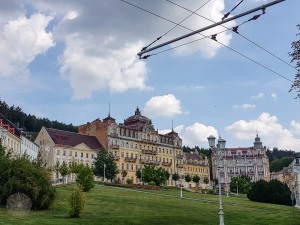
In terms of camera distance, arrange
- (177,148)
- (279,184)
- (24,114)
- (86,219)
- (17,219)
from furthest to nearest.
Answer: (24,114)
(177,148)
(279,184)
(86,219)
(17,219)

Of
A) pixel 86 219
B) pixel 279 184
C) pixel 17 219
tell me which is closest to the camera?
pixel 17 219

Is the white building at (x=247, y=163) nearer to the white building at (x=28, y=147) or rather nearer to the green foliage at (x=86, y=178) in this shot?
the white building at (x=28, y=147)

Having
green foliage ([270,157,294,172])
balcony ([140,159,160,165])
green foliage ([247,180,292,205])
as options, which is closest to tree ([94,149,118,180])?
balcony ([140,159,160,165])

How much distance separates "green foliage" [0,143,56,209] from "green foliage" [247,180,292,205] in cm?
4318

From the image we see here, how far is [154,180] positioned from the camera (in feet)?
298

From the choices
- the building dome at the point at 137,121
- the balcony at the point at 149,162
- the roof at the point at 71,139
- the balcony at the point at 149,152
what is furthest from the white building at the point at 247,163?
the roof at the point at 71,139

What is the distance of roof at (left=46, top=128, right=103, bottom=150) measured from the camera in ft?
326

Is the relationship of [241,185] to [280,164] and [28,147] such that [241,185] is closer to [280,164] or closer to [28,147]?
[28,147]

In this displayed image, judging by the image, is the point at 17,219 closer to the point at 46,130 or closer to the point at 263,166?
the point at 46,130

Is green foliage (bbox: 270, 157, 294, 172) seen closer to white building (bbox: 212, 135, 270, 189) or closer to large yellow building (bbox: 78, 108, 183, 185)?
white building (bbox: 212, 135, 270, 189)

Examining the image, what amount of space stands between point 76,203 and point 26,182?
5644 mm

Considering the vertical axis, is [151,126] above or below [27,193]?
above

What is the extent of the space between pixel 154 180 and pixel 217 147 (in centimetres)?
6558

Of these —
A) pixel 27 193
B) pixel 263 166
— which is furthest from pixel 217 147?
pixel 263 166
